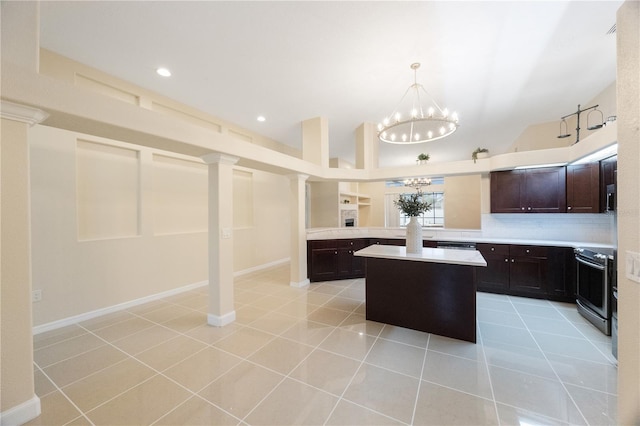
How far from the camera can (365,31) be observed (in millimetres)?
2420

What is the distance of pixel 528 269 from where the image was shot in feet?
12.8

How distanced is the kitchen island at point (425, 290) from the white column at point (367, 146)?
2565 millimetres

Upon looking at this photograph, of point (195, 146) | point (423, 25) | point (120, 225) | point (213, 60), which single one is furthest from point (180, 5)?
point (120, 225)

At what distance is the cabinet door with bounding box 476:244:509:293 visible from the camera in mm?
4066

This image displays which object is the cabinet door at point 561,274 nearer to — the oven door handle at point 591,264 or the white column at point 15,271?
the oven door handle at point 591,264

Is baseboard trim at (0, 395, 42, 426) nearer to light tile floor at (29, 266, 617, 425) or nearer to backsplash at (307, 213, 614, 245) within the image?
light tile floor at (29, 266, 617, 425)

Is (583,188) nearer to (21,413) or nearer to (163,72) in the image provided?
(163,72)

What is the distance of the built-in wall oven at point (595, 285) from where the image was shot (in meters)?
2.65

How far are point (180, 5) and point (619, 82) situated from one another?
3195 millimetres

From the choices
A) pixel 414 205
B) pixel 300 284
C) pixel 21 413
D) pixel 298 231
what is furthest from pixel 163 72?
pixel 300 284

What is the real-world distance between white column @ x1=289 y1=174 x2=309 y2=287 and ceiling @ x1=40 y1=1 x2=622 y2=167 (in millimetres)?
1427

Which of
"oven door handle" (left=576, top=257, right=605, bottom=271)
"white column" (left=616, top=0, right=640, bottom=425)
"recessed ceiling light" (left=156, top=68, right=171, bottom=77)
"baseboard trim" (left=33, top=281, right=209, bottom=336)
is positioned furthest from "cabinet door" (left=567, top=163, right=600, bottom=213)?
"baseboard trim" (left=33, top=281, right=209, bottom=336)

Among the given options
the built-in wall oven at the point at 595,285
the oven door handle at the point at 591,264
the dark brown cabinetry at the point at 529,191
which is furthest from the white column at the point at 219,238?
the dark brown cabinetry at the point at 529,191

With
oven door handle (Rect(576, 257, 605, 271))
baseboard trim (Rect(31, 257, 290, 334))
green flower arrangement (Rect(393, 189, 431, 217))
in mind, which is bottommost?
baseboard trim (Rect(31, 257, 290, 334))
